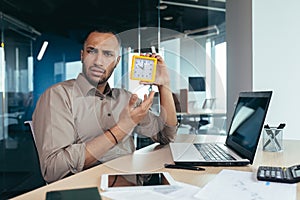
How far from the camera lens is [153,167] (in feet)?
3.17

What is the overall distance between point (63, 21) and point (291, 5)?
2.90 metres

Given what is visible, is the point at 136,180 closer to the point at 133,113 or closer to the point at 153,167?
the point at 153,167

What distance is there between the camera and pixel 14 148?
3.51 m

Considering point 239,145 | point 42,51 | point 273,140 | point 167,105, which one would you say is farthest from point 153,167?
point 42,51

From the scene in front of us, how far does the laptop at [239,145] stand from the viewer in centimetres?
95

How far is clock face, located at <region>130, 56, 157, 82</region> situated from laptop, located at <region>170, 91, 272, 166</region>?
30cm

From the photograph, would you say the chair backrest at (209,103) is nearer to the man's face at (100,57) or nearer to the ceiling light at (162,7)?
the man's face at (100,57)

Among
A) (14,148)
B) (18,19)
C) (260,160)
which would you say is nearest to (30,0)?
(18,19)

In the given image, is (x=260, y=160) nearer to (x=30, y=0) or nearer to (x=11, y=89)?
(x=11, y=89)

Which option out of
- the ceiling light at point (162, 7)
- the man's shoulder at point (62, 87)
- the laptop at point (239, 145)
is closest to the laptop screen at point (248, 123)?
the laptop at point (239, 145)

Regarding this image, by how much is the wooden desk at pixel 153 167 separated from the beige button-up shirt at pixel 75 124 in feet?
0.31

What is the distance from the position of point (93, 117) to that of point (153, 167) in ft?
1.25

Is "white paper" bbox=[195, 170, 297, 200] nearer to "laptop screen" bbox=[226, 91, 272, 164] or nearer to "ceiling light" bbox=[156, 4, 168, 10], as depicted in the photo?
"laptop screen" bbox=[226, 91, 272, 164]

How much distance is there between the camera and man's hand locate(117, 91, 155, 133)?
3.75 feet
